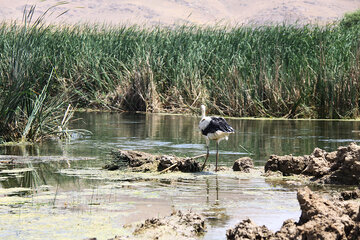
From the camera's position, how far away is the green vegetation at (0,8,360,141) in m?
19.5

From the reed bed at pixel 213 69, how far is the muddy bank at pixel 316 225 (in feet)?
42.6

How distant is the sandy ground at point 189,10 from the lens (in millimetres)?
119125

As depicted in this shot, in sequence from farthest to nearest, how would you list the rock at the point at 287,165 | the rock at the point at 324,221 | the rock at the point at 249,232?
the rock at the point at 287,165
the rock at the point at 249,232
the rock at the point at 324,221

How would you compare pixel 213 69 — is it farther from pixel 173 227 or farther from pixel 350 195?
pixel 173 227

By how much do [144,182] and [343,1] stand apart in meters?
129

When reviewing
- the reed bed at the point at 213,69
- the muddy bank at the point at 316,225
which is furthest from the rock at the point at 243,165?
the reed bed at the point at 213,69

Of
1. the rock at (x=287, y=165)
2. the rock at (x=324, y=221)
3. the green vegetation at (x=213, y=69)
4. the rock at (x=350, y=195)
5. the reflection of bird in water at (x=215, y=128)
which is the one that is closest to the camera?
the rock at (x=324, y=221)

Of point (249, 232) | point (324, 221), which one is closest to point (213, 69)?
point (249, 232)

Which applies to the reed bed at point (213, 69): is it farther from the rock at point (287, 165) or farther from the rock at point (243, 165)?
the rock at point (287, 165)

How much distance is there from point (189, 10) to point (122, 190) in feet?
400

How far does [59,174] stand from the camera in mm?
9211

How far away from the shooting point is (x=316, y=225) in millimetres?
4996

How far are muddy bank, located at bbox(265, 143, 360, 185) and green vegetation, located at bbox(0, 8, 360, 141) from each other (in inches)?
352

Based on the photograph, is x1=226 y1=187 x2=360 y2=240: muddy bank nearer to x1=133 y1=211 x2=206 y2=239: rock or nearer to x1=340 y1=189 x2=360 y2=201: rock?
x1=133 y1=211 x2=206 y2=239: rock
